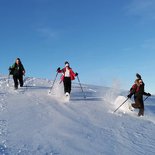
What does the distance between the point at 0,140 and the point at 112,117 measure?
609cm

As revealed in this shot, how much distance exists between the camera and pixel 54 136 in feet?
34.6

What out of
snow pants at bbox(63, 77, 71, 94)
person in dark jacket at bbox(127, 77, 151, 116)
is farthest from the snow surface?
snow pants at bbox(63, 77, 71, 94)

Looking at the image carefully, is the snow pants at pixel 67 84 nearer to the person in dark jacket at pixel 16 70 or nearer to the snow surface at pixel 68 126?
the snow surface at pixel 68 126

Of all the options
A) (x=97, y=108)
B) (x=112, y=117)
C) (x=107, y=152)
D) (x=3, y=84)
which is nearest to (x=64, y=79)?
(x=97, y=108)

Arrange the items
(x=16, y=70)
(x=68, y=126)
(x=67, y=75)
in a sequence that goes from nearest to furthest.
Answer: (x=68, y=126)
(x=67, y=75)
(x=16, y=70)

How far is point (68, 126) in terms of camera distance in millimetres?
11898

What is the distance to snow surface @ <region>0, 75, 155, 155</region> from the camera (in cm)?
970

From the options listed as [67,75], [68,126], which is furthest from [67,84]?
[68,126]

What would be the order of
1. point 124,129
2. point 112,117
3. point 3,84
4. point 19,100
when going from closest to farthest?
point 124,129
point 112,117
point 19,100
point 3,84

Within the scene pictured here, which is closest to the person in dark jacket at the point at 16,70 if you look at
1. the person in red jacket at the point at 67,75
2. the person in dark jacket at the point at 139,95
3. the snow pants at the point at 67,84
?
the person in red jacket at the point at 67,75

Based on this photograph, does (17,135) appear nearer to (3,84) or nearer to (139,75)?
(139,75)

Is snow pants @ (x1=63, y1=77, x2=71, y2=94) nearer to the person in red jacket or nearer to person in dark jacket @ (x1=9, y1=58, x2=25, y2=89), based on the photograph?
the person in red jacket

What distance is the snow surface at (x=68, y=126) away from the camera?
970 centimetres

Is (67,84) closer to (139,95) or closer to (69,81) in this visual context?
(69,81)
